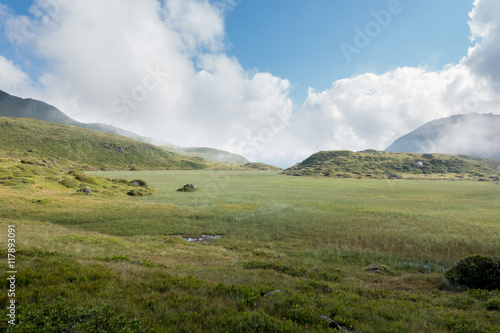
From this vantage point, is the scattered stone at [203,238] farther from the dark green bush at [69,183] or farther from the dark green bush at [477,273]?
the dark green bush at [69,183]

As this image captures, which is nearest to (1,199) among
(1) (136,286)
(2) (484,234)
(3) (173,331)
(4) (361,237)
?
(1) (136,286)

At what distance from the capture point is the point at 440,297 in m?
12.3

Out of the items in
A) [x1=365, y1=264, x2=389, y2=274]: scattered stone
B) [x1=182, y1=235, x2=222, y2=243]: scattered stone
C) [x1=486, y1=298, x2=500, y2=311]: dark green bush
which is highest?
[x1=486, y1=298, x2=500, y2=311]: dark green bush

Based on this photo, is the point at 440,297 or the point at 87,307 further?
the point at 440,297

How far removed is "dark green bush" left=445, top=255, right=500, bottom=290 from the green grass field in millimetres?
914

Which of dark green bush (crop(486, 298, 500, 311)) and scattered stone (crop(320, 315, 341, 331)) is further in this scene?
dark green bush (crop(486, 298, 500, 311))

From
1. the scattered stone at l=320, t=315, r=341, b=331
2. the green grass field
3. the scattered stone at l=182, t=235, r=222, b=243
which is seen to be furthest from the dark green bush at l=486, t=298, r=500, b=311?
the scattered stone at l=182, t=235, r=222, b=243

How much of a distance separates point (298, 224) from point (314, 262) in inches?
623

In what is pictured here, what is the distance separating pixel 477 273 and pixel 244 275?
50.7 ft

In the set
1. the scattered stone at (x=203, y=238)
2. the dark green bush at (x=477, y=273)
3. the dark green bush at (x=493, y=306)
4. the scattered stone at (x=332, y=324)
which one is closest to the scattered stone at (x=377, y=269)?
the dark green bush at (x=477, y=273)

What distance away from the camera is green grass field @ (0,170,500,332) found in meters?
8.18

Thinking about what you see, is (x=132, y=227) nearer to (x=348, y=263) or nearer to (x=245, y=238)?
(x=245, y=238)

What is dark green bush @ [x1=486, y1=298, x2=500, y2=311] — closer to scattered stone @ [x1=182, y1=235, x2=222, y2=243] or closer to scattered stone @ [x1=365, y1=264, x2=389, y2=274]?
scattered stone @ [x1=365, y1=264, x2=389, y2=274]

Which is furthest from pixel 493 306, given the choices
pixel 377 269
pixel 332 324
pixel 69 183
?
pixel 69 183
